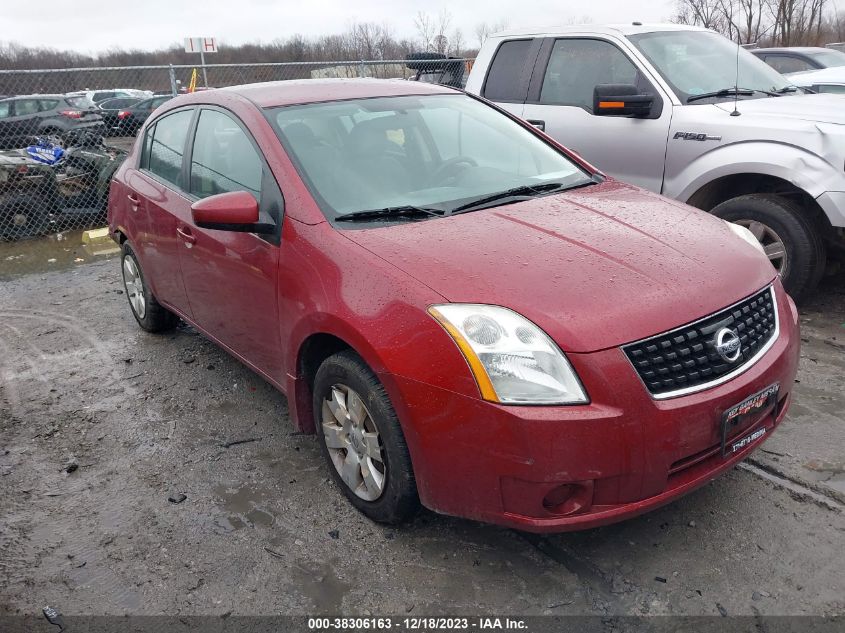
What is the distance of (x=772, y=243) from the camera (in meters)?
4.82

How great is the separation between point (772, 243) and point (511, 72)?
8.75ft

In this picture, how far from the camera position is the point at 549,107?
5.89 metres

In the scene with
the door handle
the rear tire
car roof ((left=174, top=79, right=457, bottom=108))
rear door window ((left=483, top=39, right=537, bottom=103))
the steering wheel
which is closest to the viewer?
the steering wheel

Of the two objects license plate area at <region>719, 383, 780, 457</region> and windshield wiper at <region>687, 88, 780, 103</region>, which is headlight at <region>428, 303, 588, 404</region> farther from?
windshield wiper at <region>687, 88, 780, 103</region>

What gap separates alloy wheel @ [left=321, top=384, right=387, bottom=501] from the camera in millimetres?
2760

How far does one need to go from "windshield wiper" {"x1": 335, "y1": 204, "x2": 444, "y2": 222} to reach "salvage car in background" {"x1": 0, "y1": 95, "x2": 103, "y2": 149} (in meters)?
16.8

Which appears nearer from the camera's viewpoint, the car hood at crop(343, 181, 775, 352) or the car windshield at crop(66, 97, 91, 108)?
the car hood at crop(343, 181, 775, 352)

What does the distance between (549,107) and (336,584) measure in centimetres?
445

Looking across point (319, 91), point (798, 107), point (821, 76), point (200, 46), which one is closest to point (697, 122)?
point (798, 107)

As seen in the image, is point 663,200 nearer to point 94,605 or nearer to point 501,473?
point 501,473

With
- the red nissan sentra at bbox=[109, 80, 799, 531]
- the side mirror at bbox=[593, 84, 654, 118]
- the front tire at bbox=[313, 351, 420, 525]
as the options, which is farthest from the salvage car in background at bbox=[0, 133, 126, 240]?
the front tire at bbox=[313, 351, 420, 525]

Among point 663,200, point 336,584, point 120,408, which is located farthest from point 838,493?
point 120,408

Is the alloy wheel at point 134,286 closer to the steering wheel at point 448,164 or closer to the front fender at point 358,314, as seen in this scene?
the front fender at point 358,314

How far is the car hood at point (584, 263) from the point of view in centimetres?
234
